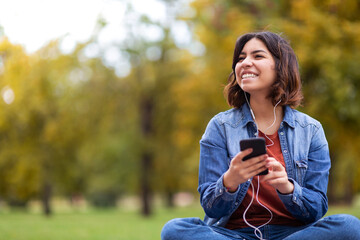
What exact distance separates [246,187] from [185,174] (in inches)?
831

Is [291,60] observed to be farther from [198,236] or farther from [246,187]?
[198,236]

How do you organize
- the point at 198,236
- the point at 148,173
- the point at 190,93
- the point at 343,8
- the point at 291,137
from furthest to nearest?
the point at 148,173 → the point at 190,93 → the point at 343,8 → the point at 291,137 → the point at 198,236

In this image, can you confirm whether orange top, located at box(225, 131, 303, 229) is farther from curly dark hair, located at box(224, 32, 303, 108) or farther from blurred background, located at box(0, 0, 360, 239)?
blurred background, located at box(0, 0, 360, 239)

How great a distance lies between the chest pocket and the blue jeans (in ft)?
0.94

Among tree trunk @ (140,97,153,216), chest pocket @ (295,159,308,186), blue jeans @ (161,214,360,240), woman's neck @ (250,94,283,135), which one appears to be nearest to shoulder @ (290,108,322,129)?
woman's neck @ (250,94,283,135)

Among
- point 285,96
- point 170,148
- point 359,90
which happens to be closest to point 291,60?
point 285,96

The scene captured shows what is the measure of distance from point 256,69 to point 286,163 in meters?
0.65

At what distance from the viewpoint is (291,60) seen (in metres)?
2.95

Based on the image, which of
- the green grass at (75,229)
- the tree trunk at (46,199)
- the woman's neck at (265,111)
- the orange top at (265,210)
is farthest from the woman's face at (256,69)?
the tree trunk at (46,199)

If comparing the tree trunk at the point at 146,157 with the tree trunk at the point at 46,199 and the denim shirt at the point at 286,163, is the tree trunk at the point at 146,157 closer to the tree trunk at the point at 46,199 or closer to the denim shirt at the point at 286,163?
the tree trunk at the point at 46,199

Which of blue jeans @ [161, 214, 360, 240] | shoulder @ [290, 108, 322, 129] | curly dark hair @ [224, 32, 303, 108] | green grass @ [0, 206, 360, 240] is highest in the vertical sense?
curly dark hair @ [224, 32, 303, 108]

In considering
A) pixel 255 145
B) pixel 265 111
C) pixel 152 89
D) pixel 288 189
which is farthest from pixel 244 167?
pixel 152 89

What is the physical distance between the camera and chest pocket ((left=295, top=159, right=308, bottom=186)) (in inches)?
109

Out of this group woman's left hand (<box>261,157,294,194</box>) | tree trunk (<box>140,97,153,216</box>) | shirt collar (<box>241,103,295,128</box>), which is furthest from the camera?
tree trunk (<box>140,97,153,216</box>)
